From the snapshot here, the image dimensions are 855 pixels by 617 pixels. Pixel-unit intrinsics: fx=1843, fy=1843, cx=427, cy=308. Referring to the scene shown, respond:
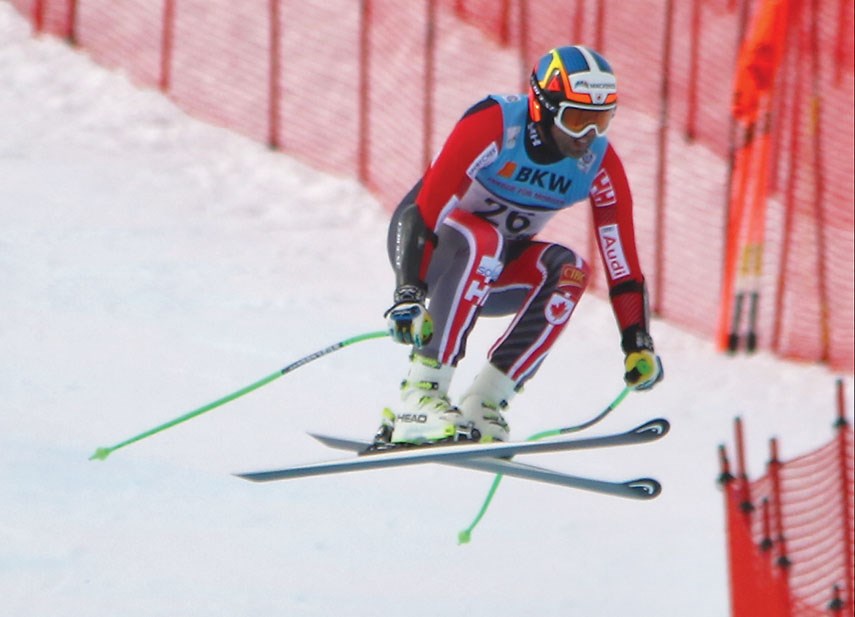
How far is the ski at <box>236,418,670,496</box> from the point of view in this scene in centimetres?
604

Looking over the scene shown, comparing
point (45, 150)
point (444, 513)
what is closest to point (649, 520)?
point (444, 513)

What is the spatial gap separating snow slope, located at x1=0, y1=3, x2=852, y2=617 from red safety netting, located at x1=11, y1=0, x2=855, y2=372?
32 centimetres

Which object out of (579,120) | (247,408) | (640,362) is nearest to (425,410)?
(640,362)

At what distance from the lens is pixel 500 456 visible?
6.18 metres

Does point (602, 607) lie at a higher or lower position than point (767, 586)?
lower

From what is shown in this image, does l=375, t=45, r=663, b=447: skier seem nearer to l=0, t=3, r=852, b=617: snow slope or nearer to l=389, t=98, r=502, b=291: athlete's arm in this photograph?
l=389, t=98, r=502, b=291: athlete's arm

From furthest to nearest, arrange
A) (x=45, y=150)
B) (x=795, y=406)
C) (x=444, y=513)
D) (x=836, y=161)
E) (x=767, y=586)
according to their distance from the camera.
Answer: (x=45, y=150) → (x=836, y=161) → (x=795, y=406) → (x=444, y=513) → (x=767, y=586)

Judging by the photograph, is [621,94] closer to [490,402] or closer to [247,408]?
[247,408]

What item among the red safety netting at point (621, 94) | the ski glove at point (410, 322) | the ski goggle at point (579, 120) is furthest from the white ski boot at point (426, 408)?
the red safety netting at point (621, 94)

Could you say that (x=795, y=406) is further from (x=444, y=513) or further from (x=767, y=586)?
(x=767, y=586)

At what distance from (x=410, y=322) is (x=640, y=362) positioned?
0.93m

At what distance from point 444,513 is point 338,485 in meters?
0.58

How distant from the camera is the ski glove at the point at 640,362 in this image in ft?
20.9

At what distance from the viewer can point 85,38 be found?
14688 mm
